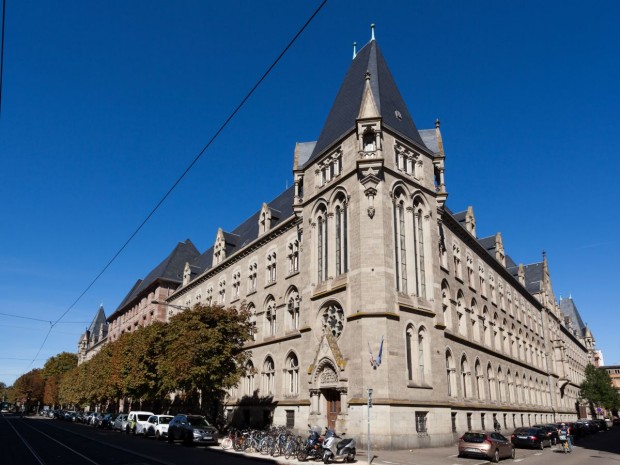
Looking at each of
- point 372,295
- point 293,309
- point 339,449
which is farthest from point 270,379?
point 339,449

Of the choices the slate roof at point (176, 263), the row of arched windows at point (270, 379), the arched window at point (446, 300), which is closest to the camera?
the row of arched windows at point (270, 379)

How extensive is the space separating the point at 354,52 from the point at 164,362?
2913 cm

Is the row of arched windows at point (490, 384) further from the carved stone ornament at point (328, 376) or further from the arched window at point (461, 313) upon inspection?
the carved stone ornament at point (328, 376)

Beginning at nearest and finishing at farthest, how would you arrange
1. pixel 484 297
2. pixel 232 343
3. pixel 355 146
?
pixel 355 146, pixel 232 343, pixel 484 297

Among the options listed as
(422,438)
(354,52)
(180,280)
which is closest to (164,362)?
(422,438)

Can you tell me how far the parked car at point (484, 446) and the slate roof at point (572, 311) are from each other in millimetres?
98123

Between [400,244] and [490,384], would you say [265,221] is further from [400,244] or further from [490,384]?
[490,384]

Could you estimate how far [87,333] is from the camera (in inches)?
5084

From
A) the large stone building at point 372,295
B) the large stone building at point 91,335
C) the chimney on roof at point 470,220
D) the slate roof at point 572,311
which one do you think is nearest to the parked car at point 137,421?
the large stone building at point 372,295

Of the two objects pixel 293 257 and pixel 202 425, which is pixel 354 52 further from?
pixel 202 425

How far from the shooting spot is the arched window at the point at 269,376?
37641 mm

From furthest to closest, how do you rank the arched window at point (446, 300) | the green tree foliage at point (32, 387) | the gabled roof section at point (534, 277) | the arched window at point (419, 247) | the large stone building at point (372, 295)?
the green tree foliage at point (32, 387), the gabled roof section at point (534, 277), the arched window at point (446, 300), the arched window at point (419, 247), the large stone building at point (372, 295)

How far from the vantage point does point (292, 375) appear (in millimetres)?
35406

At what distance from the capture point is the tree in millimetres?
31638
